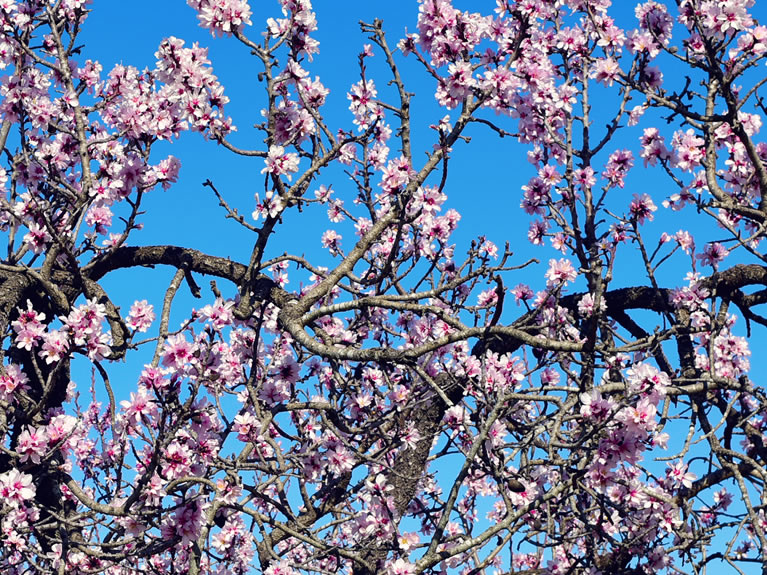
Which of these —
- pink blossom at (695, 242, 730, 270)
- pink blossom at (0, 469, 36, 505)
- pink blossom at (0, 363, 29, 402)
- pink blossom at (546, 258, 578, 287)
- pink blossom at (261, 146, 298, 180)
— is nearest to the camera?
pink blossom at (0, 469, 36, 505)

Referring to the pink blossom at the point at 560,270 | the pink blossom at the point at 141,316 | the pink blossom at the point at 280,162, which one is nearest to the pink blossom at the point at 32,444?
the pink blossom at the point at 141,316

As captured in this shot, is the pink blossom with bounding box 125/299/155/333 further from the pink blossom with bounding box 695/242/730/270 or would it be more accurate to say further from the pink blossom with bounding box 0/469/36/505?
the pink blossom with bounding box 695/242/730/270

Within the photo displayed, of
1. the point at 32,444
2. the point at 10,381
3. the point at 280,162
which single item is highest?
the point at 280,162

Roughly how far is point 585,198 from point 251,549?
5.42 m

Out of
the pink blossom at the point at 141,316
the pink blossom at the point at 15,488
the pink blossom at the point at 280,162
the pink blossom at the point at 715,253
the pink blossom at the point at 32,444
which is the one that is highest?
the pink blossom at the point at 715,253

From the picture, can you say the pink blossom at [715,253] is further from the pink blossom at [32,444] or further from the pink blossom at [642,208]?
the pink blossom at [32,444]

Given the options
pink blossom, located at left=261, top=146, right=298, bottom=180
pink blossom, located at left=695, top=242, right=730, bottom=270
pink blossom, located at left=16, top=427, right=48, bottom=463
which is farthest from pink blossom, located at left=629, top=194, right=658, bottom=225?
pink blossom, located at left=16, top=427, right=48, bottom=463

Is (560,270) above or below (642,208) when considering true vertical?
below

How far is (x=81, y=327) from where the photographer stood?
16.6 ft

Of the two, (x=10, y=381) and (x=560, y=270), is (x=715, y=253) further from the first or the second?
(x=10, y=381)

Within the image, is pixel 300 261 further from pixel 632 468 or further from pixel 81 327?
pixel 632 468

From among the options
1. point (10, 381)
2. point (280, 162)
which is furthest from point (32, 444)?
point (280, 162)

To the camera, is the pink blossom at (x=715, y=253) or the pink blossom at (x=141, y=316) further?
the pink blossom at (x=715, y=253)

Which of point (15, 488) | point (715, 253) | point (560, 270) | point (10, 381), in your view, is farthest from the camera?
point (715, 253)
